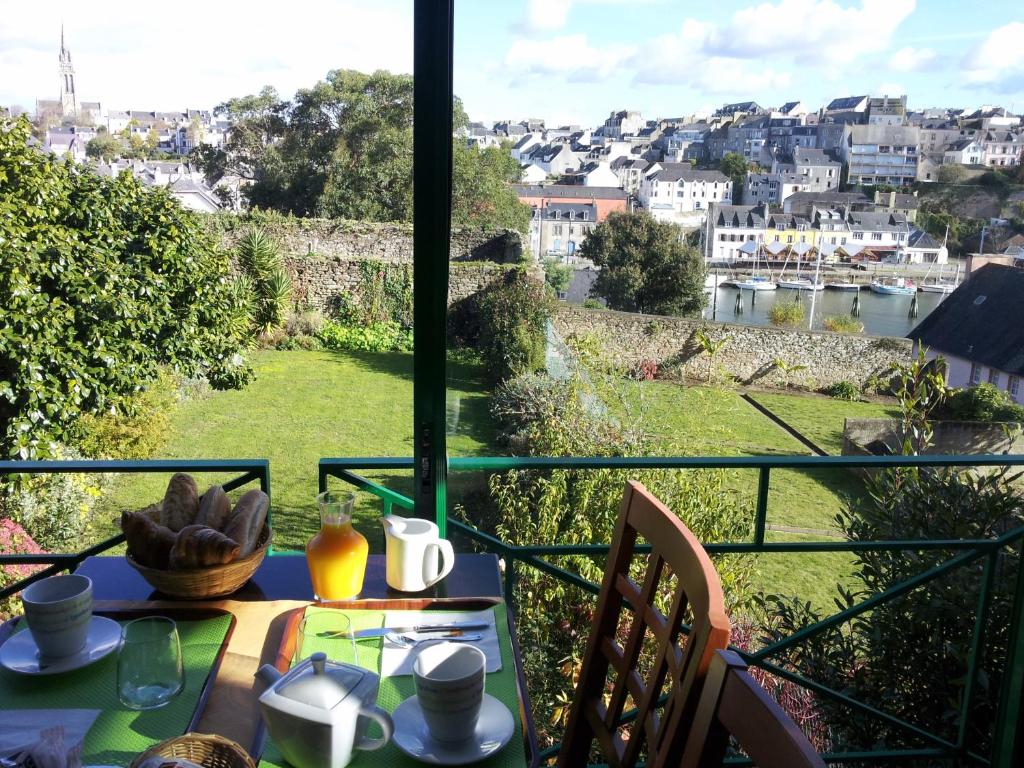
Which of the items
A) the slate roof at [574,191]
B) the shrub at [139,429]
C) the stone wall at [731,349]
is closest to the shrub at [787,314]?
the stone wall at [731,349]

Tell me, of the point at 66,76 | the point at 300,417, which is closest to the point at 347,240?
the point at 300,417

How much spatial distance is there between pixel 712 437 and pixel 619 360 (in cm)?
123

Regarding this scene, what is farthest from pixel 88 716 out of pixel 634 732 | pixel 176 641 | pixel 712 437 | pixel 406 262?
pixel 406 262

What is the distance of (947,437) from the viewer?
4.44 metres

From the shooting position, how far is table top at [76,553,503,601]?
0.91 meters

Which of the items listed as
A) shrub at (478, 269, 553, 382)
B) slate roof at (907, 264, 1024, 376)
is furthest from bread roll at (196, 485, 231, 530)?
shrub at (478, 269, 553, 382)

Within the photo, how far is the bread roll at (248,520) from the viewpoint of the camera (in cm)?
88

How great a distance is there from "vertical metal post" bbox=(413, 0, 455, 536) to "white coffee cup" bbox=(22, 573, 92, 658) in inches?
18.2

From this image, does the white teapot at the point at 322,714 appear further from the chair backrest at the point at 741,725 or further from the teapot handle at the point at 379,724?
the chair backrest at the point at 741,725

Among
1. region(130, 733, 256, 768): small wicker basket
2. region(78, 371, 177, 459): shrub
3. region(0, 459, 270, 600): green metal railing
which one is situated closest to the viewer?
region(130, 733, 256, 768): small wicker basket

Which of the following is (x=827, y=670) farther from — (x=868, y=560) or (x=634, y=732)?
(x=634, y=732)

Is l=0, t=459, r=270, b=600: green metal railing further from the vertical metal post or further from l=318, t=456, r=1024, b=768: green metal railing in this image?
the vertical metal post

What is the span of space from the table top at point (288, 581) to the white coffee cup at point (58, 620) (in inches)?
4.9

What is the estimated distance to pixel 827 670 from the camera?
5.98ft
